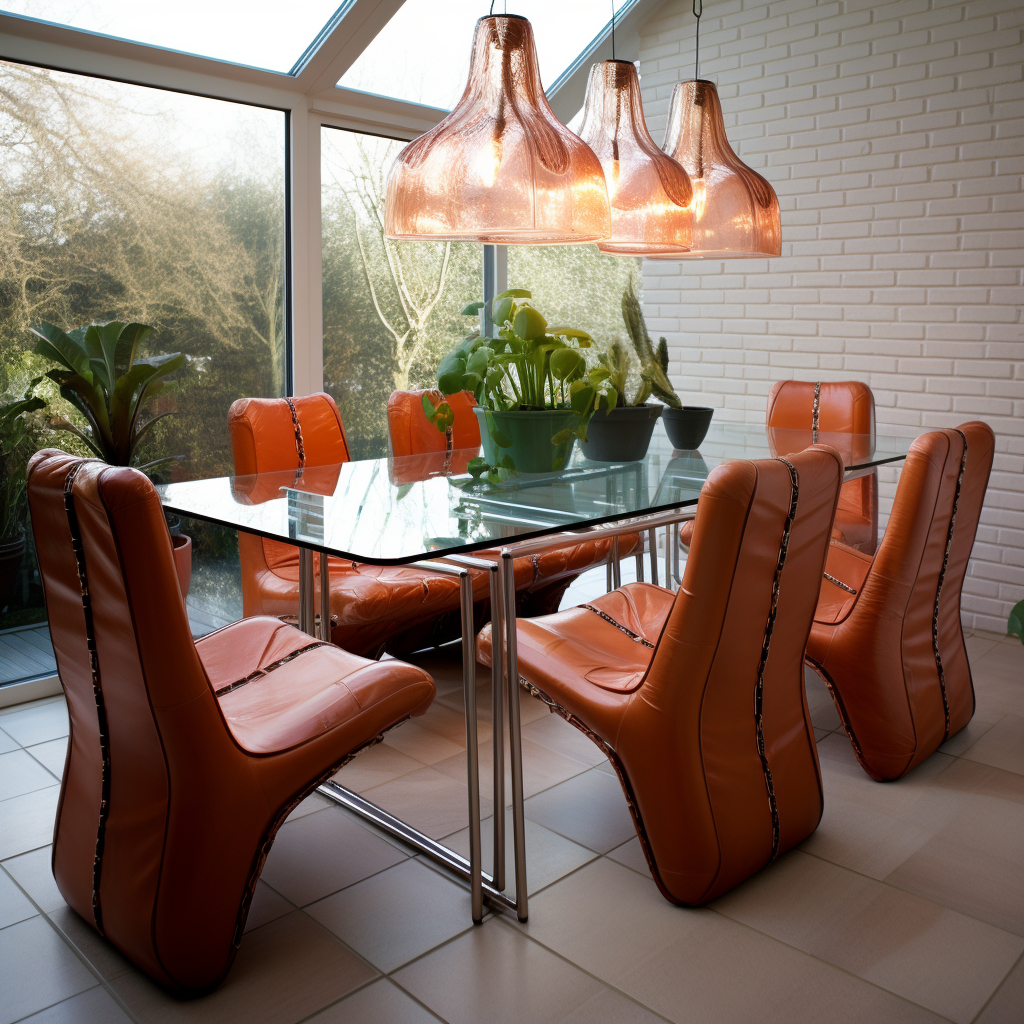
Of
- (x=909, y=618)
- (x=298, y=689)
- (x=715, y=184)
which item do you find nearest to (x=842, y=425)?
(x=715, y=184)

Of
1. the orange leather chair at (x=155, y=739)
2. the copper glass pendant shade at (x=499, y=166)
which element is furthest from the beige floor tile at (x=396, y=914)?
the copper glass pendant shade at (x=499, y=166)

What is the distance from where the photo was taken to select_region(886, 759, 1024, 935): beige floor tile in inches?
75.0

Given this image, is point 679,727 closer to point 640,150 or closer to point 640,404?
point 640,404

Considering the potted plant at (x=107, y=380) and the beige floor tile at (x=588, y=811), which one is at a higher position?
the potted plant at (x=107, y=380)

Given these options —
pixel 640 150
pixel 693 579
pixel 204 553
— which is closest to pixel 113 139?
pixel 204 553

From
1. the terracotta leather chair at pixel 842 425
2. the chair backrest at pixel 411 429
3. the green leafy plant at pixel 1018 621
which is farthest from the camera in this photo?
the terracotta leather chair at pixel 842 425

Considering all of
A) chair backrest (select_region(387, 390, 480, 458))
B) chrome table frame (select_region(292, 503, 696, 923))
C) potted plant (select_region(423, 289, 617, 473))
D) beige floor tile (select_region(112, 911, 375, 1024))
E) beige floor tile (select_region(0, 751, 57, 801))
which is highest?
potted plant (select_region(423, 289, 617, 473))

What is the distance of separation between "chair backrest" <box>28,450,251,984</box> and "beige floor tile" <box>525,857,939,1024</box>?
0.65 m

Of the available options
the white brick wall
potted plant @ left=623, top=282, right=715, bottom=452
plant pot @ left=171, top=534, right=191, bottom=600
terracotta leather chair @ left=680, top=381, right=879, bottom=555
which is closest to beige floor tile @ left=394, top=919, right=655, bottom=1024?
plant pot @ left=171, top=534, right=191, bottom=600

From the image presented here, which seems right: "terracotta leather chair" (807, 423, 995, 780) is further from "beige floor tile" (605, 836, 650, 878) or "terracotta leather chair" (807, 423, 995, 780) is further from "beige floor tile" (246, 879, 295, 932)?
"beige floor tile" (246, 879, 295, 932)

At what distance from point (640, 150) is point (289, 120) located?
1.57 metres

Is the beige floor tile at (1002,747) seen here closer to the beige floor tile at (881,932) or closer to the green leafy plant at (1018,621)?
the beige floor tile at (881,932)

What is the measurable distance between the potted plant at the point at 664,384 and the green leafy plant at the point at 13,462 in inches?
68.7

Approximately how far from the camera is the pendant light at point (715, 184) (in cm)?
283
